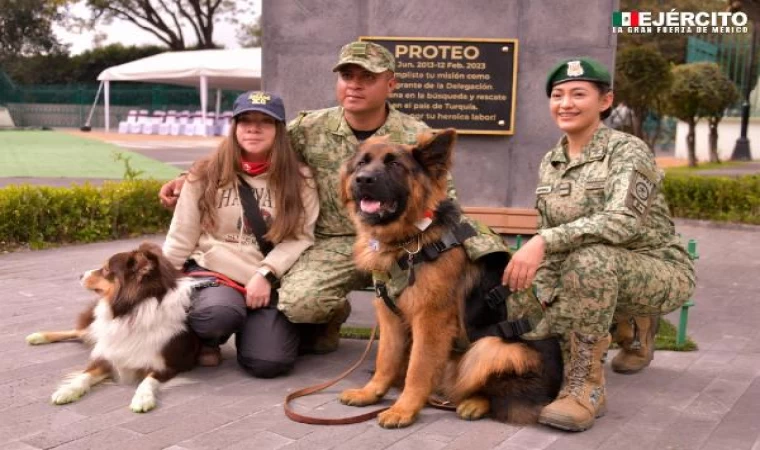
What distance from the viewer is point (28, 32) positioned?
161 feet

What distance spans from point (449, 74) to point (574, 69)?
251cm

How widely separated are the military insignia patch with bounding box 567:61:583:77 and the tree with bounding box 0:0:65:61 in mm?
51369

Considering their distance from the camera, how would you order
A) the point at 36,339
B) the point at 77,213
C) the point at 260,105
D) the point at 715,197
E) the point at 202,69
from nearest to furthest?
the point at 260,105 < the point at 36,339 < the point at 77,213 < the point at 715,197 < the point at 202,69


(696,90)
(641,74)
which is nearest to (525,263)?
(641,74)

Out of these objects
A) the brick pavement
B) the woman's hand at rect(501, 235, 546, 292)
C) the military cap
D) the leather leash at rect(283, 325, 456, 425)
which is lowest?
the brick pavement

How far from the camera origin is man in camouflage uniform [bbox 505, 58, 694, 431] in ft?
12.2

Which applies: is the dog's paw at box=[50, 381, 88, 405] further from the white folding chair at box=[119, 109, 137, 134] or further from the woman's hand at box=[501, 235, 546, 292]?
the white folding chair at box=[119, 109, 137, 134]

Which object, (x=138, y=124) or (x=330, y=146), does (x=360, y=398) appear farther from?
(x=138, y=124)

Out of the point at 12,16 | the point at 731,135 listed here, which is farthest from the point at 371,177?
the point at 12,16

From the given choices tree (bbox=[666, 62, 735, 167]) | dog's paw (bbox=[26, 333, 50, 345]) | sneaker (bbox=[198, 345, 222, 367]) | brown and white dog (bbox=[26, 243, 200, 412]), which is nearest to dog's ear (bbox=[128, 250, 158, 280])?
brown and white dog (bbox=[26, 243, 200, 412])

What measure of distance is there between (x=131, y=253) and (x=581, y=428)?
2747mm

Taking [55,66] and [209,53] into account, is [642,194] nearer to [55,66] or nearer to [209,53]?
[209,53]

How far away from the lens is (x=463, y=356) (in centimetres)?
393

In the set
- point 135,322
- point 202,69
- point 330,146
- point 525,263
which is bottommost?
point 135,322
